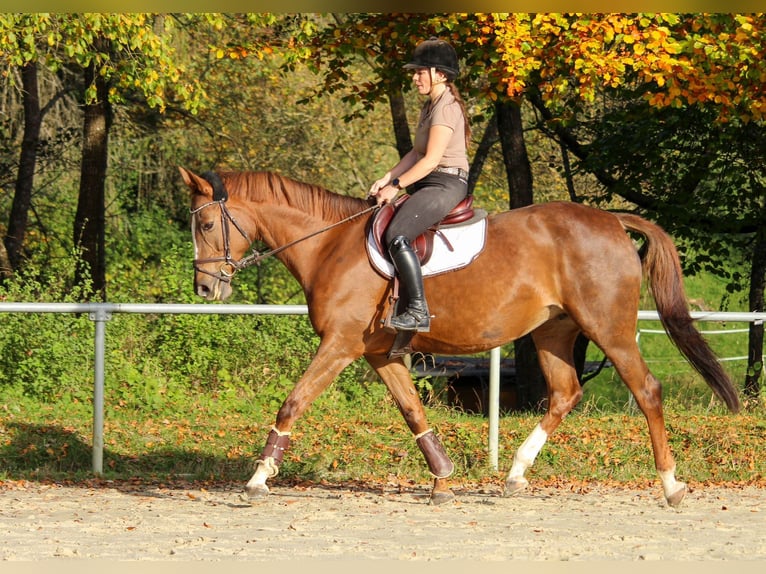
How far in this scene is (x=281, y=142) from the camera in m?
22.8

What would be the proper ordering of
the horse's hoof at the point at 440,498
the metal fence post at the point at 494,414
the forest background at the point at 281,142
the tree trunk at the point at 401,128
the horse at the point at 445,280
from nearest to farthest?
the horse at the point at 445,280, the horse's hoof at the point at 440,498, the metal fence post at the point at 494,414, the forest background at the point at 281,142, the tree trunk at the point at 401,128

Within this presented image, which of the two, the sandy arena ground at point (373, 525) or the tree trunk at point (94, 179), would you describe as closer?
the sandy arena ground at point (373, 525)

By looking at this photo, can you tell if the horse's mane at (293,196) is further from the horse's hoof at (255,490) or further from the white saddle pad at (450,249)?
the horse's hoof at (255,490)

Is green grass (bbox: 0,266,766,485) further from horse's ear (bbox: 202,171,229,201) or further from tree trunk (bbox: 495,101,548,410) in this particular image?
tree trunk (bbox: 495,101,548,410)

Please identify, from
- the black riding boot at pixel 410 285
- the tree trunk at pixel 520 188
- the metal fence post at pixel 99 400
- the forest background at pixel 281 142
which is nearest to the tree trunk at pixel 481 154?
the forest background at pixel 281 142

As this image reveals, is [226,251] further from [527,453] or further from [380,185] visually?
[527,453]

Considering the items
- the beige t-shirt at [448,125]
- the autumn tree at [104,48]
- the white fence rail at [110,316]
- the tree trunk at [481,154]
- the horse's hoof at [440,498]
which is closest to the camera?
the beige t-shirt at [448,125]

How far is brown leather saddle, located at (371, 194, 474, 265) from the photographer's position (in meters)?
7.05

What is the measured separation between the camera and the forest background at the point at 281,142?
11461 millimetres

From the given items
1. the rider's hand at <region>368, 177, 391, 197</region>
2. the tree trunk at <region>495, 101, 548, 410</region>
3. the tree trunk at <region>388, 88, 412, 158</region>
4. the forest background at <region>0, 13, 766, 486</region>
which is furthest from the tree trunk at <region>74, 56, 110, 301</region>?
the rider's hand at <region>368, 177, 391, 197</region>

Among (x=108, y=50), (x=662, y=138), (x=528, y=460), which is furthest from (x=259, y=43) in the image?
(x=528, y=460)

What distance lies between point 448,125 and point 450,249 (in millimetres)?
808

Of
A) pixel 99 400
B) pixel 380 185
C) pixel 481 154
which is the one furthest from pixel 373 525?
pixel 481 154

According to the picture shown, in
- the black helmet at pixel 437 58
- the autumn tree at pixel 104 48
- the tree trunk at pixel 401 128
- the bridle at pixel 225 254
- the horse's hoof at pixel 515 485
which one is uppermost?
the autumn tree at pixel 104 48
